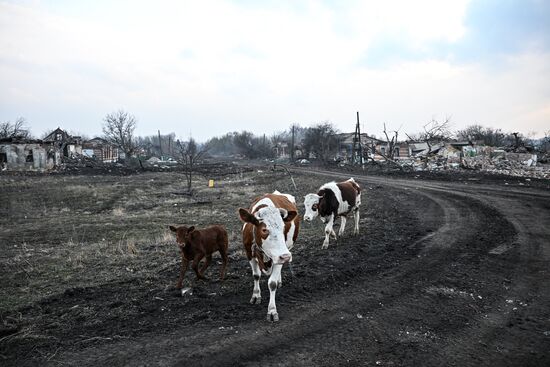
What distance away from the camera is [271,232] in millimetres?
5715

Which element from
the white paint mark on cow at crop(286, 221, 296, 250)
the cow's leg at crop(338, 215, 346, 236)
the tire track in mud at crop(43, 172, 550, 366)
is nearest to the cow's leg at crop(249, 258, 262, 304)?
the tire track in mud at crop(43, 172, 550, 366)

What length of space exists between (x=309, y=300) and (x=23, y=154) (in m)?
46.6

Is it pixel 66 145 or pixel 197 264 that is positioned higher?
pixel 66 145

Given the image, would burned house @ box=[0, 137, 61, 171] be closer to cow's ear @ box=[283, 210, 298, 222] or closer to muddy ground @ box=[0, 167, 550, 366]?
muddy ground @ box=[0, 167, 550, 366]

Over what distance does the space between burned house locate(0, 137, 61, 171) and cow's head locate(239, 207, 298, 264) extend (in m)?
45.4

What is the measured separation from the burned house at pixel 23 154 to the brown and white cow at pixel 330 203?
43075 millimetres

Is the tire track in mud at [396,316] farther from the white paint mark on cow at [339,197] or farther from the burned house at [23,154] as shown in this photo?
the burned house at [23,154]

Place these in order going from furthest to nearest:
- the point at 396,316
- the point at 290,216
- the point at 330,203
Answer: the point at 330,203, the point at 290,216, the point at 396,316

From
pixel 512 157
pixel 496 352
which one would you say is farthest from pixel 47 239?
pixel 512 157

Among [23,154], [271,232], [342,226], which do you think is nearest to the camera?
[271,232]

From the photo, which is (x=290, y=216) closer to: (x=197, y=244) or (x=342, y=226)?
(x=197, y=244)

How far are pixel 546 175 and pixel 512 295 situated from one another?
2457 cm

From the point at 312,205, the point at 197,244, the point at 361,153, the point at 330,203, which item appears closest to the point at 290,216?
the point at 197,244

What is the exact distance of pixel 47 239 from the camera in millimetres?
12664
